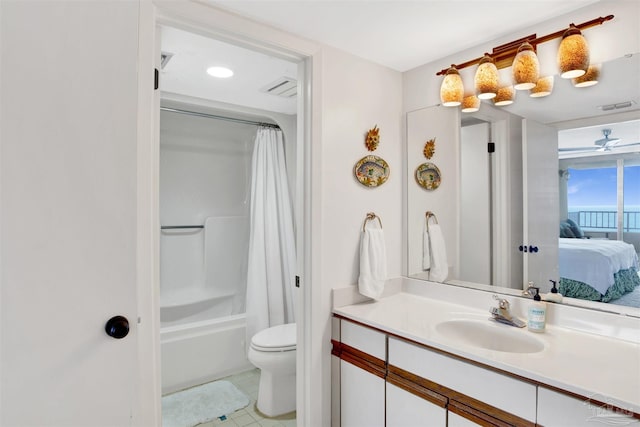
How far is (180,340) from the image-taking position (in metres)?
2.54

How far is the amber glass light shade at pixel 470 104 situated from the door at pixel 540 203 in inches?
10.1

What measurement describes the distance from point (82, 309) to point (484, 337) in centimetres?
161

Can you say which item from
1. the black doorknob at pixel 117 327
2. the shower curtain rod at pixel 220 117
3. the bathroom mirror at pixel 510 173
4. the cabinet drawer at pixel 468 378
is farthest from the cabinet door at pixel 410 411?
the shower curtain rod at pixel 220 117

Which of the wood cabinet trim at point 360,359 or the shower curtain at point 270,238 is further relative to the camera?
the shower curtain at point 270,238

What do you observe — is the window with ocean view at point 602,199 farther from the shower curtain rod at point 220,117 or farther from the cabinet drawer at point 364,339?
the shower curtain rod at point 220,117

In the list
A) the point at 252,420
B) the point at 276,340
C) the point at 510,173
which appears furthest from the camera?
the point at 276,340

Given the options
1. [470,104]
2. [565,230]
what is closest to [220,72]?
[470,104]

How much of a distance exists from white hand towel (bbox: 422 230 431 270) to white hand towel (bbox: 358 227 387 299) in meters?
0.29

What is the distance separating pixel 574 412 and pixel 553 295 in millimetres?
646

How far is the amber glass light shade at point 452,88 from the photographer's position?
1836 millimetres

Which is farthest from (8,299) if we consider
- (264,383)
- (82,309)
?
(264,383)

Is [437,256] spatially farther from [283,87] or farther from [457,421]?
[283,87]

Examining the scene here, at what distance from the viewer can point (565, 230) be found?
1597 millimetres

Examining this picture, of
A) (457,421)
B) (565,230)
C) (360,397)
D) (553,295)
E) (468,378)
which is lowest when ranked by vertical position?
(360,397)
